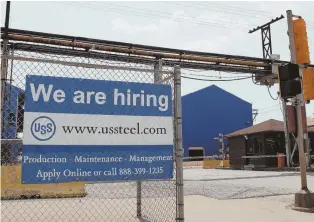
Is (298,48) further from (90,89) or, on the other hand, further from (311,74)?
(90,89)

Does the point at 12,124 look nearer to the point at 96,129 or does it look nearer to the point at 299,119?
the point at 96,129

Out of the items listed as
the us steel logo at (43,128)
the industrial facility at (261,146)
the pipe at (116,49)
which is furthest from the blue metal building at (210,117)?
the us steel logo at (43,128)

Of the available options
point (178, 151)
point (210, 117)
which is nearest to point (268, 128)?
point (210, 117)

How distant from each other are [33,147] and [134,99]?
1.51m

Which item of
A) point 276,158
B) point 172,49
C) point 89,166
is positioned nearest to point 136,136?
point 89,166

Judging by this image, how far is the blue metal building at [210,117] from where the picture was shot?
47.4 metres

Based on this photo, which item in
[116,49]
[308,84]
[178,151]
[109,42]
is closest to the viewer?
[178,151]

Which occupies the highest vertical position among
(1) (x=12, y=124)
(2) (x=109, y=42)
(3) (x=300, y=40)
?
(2) (x=109, y=42)

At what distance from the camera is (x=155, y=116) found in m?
5.11

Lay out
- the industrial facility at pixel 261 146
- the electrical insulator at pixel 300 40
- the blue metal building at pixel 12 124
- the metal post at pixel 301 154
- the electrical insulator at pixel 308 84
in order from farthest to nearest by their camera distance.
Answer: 1. the industrial facility at pixel 261 146
2. the electrical insulator at pixel 300 40
3. the electrical insulator at pixel 308 84
4. the metal post at pixel 301 154
5. the blue metal building at pixel 12 124

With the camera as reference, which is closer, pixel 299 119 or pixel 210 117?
pixel 299 119

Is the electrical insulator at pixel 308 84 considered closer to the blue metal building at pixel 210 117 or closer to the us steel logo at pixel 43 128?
the us steel logo at pixel 43 128

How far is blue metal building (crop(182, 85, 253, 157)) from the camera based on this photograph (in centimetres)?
4741

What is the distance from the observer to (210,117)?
4875 centimetres
